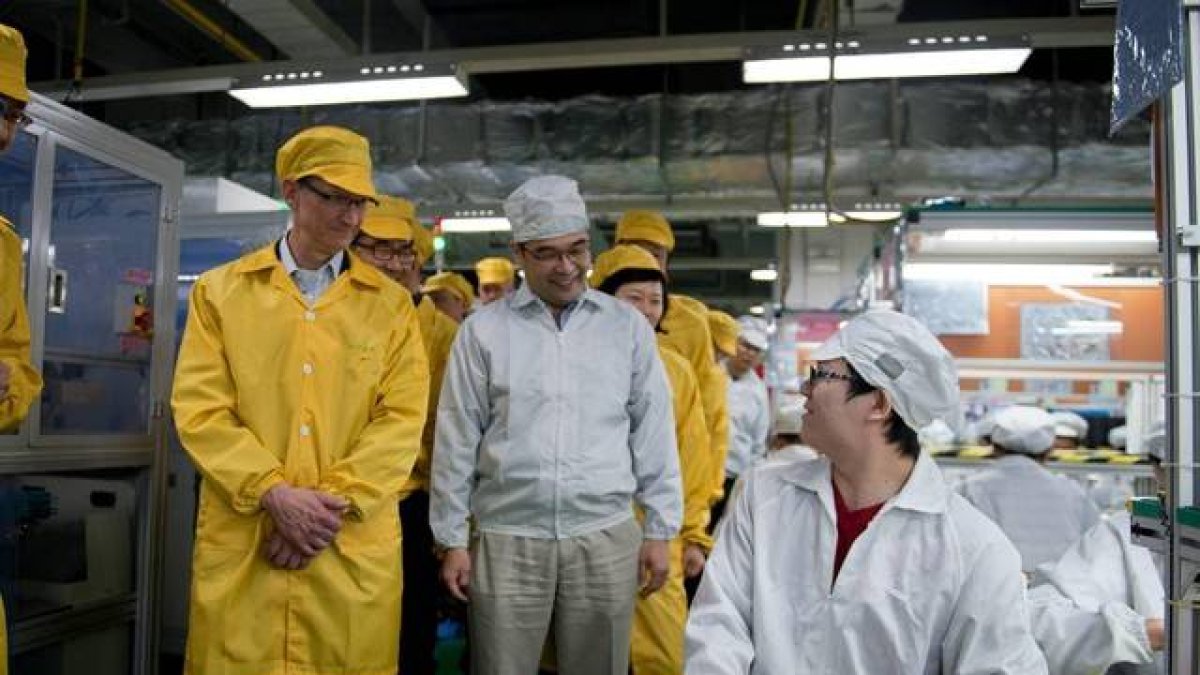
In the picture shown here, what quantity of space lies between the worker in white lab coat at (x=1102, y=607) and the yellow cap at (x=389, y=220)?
7.15 ft

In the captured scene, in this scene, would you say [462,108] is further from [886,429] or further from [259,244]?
[886,429]

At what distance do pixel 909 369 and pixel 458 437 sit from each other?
3.88 feet

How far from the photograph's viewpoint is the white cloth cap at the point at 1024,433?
3.82 m

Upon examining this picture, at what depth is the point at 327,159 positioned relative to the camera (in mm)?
2213

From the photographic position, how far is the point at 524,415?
93.6 inches

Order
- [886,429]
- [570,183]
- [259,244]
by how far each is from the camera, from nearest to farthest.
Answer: [886,429] → [570,183] → [259,244]

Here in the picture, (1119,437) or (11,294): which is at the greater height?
(11,294)

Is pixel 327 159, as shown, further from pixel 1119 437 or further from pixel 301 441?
pixel 1119 437

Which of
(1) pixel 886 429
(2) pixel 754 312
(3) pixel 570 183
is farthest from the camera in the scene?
(2) pixel 754 312

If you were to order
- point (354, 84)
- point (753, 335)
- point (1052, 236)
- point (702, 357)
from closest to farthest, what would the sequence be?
point (702, 357) < point (354, 84) < point (1052, 236) < point (753, 335)

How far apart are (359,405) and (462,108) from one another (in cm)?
455

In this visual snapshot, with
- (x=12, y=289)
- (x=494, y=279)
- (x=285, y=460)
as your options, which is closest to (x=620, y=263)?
(x=285, y=460)

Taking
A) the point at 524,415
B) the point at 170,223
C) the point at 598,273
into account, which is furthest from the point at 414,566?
the point at 170,223

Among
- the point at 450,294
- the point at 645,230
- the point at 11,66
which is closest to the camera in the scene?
the point at 11,66
